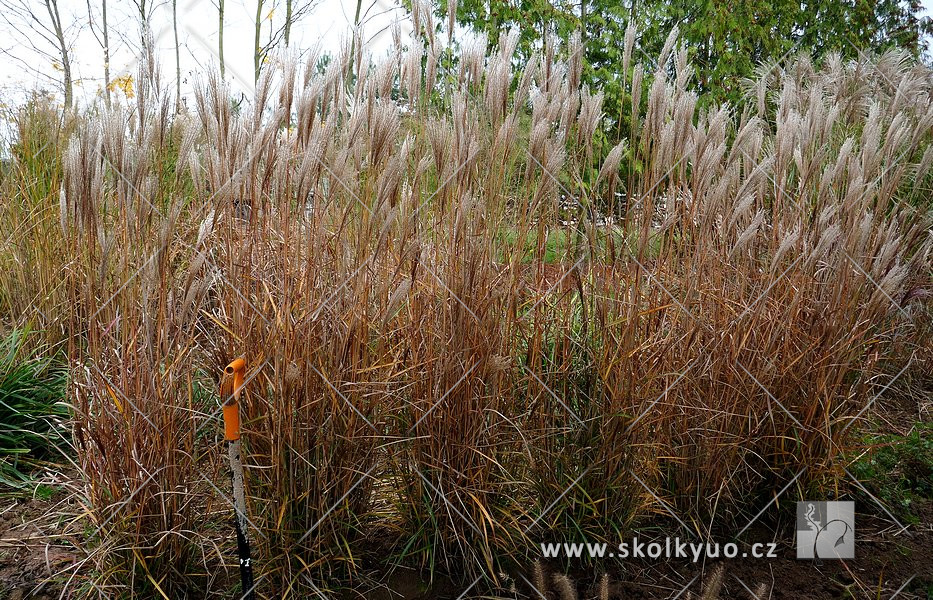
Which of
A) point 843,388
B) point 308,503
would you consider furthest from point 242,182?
point 843,388

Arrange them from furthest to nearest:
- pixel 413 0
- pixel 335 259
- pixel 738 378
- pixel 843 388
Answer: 1. pixel 843 388
2. pixel 738 378
3. pixel 413 0
4. pixel 335 259

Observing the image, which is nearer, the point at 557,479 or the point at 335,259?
the point at 335,259

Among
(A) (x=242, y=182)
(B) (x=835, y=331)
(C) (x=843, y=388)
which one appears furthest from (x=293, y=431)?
(C) (x=843, y=388)

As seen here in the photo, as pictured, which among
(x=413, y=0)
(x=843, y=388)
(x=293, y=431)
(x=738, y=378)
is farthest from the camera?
(x=843, y=388)

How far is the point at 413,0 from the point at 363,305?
96 cm

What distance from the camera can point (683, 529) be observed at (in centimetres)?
225

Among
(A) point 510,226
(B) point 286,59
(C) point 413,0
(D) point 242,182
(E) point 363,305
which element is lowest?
(E) point 363,305

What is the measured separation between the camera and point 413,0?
2035 mm

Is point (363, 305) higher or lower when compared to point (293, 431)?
higher

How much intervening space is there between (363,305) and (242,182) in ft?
1.57

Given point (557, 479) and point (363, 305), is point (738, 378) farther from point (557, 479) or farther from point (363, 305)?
point (363, 305)
